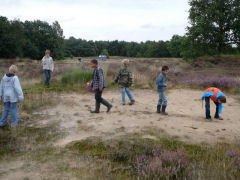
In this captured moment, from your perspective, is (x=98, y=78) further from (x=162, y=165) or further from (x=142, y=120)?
(x=162, y=165)

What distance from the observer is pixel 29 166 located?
3.71 metres

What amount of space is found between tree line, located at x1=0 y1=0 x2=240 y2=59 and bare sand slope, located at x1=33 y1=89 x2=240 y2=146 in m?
14.9

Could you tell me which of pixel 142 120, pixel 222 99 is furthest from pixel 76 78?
pixel 222 99

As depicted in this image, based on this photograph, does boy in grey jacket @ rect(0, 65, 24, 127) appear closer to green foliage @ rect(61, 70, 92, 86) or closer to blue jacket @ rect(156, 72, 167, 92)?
blue jacket @ rect(156, 72, 167, 92)

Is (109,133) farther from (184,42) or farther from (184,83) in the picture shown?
(184,42)

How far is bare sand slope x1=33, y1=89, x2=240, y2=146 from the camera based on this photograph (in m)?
5.18

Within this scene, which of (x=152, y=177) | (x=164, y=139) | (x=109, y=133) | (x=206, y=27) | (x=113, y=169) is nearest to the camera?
(x=152, y=177)

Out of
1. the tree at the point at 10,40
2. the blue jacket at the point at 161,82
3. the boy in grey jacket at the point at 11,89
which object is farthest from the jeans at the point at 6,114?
the tree at the point at 10,40

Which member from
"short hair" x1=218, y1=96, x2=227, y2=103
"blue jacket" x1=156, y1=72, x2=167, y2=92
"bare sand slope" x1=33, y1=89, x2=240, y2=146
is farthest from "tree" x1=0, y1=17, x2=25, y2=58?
"short hair" x1=218, y1=96, x2=227, y2=103

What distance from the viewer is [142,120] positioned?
20.5 feet

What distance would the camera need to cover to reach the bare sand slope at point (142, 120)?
5.18m

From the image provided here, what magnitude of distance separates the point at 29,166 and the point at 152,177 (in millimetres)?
2039

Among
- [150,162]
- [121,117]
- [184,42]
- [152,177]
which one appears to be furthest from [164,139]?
[184,42]

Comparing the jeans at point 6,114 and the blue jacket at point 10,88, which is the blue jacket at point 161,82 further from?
the jeans at point 6,114
